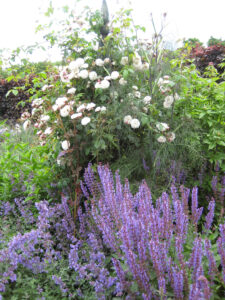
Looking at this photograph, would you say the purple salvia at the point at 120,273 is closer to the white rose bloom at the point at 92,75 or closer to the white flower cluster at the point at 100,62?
the white rose bloom at the point at 92,75

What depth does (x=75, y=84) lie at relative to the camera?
3520 mm

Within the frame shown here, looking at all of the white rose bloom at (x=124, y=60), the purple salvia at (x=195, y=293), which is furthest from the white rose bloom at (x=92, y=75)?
the purple salvia at (x=195, y=293)

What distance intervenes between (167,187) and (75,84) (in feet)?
5.31

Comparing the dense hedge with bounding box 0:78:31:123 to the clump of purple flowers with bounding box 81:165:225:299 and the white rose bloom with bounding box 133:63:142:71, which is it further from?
the clump of purple flowers with bounding box 81:165:225:299

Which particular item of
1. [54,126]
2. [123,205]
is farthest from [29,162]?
[123,205]

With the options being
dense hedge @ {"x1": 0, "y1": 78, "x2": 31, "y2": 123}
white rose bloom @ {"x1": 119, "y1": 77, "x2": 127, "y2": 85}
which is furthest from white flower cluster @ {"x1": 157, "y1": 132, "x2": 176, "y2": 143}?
dense hedge @ {"x1": 0, "y1": 78, "x2": 31, "y2": 123}

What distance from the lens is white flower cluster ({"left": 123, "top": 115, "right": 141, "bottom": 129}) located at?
3041 mm

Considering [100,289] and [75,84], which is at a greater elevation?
[75,84]

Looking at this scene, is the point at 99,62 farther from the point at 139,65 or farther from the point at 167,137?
the point at 167,137

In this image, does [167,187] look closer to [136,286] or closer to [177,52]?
[136,286]

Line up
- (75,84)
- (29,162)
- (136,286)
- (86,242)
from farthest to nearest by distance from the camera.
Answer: (75,84) → (29,162) → (86,242) → (136,286)

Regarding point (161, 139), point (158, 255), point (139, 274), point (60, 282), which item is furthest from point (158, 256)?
point (161, 139)

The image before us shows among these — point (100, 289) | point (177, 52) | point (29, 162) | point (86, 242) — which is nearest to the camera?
point (100, 289)

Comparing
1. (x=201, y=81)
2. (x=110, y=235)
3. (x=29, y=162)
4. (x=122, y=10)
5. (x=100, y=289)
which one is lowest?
(x=100, y=289)
